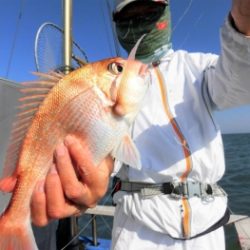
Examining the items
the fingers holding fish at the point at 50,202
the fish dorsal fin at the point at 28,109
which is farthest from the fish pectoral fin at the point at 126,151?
the fish dorsal fin at the point at 28,109

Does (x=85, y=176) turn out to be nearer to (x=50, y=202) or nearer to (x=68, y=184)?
(x=68, y=184)

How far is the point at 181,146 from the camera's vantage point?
193 centimetres

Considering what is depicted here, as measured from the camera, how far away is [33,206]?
4.99 feet

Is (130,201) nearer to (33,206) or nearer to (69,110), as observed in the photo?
(33,206)

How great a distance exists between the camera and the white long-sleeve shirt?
1923 millimetres

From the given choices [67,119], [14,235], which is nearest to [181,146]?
[67,119]

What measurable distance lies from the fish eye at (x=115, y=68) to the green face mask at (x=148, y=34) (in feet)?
2.86

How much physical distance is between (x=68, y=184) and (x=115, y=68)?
22.2 inches

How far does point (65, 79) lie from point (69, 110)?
143 mm

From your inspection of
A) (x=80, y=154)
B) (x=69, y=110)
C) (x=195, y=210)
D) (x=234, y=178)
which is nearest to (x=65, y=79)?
(x=69, y=110)

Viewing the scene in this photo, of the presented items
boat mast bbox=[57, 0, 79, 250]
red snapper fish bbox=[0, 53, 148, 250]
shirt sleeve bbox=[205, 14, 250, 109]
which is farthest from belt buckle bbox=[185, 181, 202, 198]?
boat mast bbox=[57, 0, 79, 250]

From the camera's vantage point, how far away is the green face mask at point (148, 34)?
233 centimetres

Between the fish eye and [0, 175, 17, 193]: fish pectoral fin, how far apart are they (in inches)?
24.9

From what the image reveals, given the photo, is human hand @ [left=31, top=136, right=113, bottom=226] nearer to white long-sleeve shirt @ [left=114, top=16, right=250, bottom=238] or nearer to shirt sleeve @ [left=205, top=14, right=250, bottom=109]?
white long-sleeve shirt @ [left=114, top=16, right=250, bottom=238]
